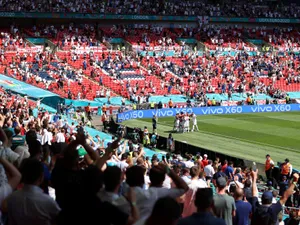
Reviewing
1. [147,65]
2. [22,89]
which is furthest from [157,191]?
[147,65]

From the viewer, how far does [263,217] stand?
786cm

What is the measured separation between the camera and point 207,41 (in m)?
64.1

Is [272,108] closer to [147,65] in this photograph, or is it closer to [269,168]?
[147,65]

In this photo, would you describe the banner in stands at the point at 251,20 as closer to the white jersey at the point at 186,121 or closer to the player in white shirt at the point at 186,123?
the player in white shirt at the point at 186,123

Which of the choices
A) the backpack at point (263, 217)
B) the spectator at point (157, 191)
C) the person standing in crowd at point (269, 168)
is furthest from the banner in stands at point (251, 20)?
the spectator at point (157, 191)

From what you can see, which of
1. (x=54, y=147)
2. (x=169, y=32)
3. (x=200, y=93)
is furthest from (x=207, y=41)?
(x=54, y=147)

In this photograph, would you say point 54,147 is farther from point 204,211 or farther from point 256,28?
point 256,28

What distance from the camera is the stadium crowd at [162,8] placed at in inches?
2297

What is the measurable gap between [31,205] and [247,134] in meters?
31.1

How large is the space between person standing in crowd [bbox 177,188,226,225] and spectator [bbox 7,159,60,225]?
127cm

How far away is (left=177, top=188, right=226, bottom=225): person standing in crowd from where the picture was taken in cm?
576

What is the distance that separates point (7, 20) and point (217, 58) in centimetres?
2026

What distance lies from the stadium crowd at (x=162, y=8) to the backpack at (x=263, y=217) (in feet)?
168

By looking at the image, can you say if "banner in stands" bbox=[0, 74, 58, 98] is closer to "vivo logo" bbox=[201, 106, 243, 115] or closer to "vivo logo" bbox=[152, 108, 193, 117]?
"vivo logo" bbox=[152, 108, 193, 117]
